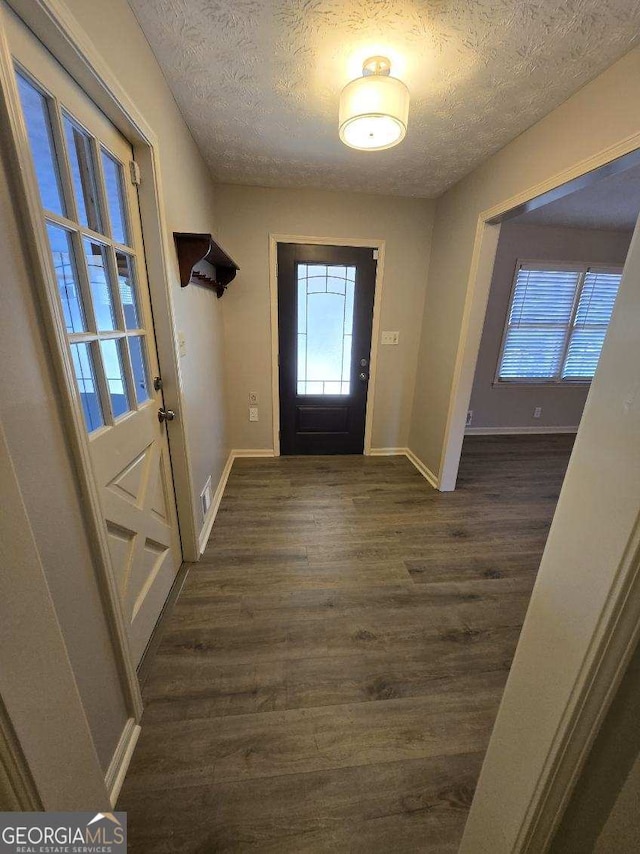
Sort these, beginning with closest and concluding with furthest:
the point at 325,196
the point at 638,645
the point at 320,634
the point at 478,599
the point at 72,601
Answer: the point at 638,645 < the point at 72,601 < the point at 320,634 < the point at 478,599 < the point at 325,196

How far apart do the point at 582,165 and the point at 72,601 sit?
2.60 m

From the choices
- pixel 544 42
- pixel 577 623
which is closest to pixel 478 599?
pixel 577 623

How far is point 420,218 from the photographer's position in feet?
9.25

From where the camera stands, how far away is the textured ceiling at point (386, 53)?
1103 millimetres

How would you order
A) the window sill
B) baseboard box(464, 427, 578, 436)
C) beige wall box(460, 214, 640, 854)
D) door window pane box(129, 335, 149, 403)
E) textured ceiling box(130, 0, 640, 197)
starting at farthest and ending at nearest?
1. baseboard box(464, 427, 578, 436)
2. the window sill
3. door window pane box(129, 335, 149, 403)
4. textured ceiling box(130, 0, 640, 197)
5. beige wall box(460, 214, 640, 854)

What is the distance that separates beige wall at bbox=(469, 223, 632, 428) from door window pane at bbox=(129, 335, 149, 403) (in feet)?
12.4

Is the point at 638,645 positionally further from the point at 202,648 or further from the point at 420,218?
the point at 420,218

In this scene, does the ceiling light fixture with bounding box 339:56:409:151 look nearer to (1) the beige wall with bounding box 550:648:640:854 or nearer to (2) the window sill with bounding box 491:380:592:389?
(1) the beige wall with bounding box 550:648:640:854

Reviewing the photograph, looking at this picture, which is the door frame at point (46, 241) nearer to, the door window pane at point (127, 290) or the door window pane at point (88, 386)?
the door window pane at point (127, 290)

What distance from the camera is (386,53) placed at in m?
1.28

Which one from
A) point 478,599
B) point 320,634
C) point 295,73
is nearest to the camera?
point 295,73

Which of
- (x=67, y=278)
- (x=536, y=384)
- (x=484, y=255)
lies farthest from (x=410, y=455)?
(x=67, y=278)

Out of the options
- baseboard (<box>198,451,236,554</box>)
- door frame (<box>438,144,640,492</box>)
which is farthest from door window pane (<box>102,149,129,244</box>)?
door frame (<box>438,144,640,492</box>)

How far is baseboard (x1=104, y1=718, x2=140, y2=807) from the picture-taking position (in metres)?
0.96
